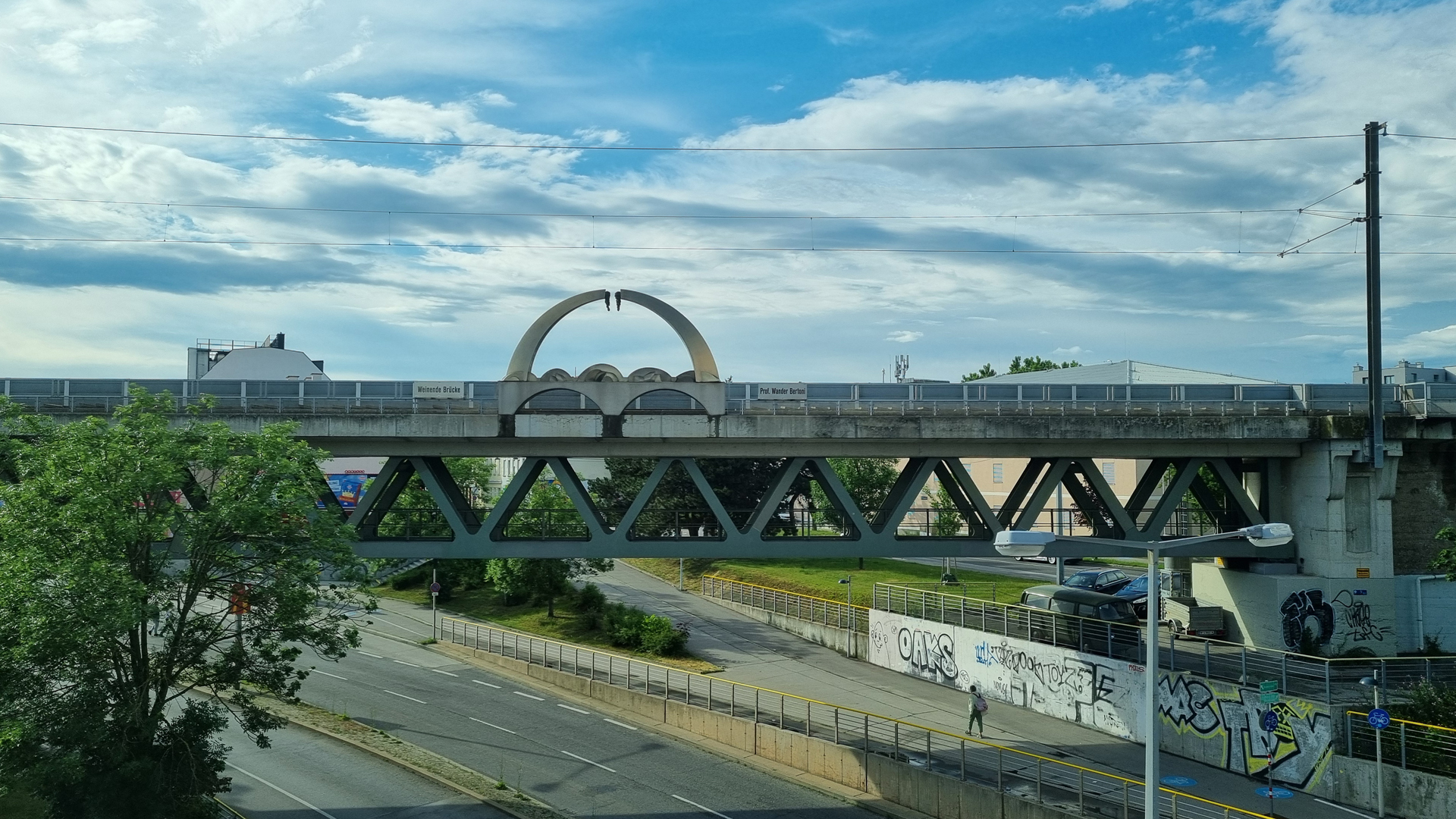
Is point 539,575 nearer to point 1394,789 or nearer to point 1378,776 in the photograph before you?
point 1378,776

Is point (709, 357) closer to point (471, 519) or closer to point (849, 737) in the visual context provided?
point (471, 519)

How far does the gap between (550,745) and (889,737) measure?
10.3 m

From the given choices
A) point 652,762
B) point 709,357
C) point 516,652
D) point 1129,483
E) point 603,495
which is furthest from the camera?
point 1129,483

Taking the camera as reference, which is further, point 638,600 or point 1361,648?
point 638,600

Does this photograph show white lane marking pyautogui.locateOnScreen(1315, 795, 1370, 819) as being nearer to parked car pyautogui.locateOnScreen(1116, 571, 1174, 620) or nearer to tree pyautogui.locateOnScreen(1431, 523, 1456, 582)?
tree pyautogui.locateOnScreen(1431, 523, 1456, 582)

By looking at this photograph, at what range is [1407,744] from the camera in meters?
23.9

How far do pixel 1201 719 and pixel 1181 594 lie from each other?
11.4 meters

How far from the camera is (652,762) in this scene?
29953mm

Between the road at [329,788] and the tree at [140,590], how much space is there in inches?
152

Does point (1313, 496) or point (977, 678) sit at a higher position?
point (1313, 496)

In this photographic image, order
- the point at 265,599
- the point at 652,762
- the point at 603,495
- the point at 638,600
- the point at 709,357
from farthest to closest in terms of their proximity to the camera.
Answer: the point at 603,495 → the point at 638,600 → the point at 652,762 → the point at 709,357 → the point at 265,599

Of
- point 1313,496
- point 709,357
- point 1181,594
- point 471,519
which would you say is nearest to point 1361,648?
point 1313,496

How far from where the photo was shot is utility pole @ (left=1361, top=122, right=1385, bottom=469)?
30.0 meters

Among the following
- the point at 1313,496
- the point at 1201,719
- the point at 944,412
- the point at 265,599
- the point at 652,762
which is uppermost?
the point at 944,412
